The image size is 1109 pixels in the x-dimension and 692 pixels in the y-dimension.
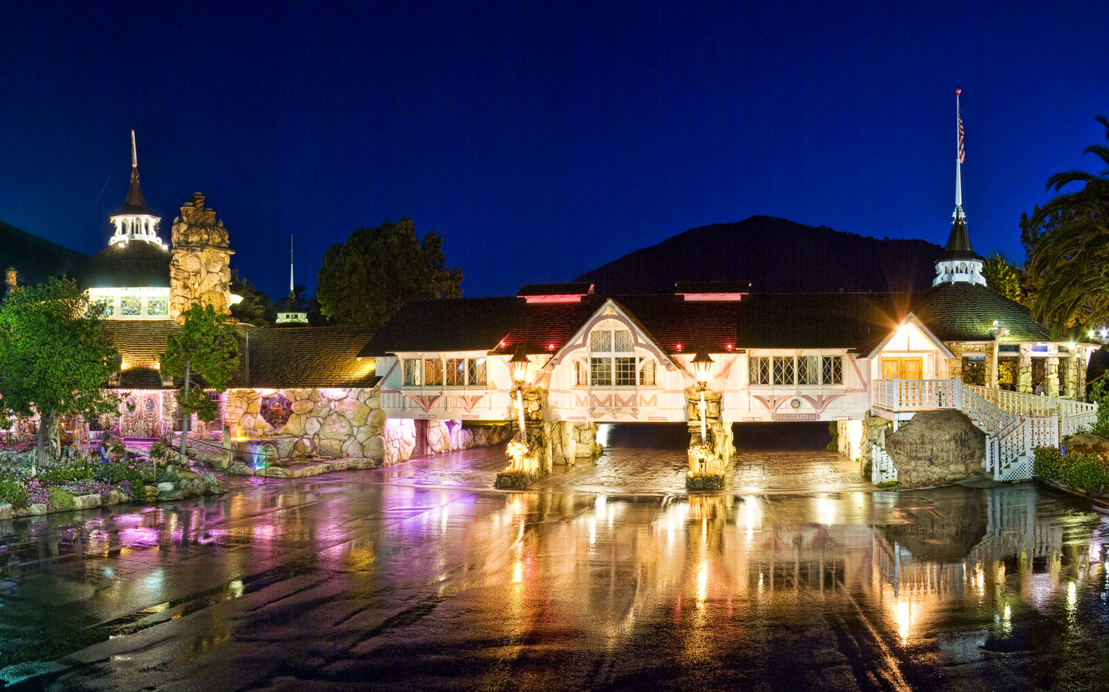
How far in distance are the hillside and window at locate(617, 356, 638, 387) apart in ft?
425

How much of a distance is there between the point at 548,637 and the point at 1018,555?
33.3ft

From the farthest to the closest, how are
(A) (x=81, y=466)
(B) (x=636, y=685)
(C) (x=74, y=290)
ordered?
(C) (x=74, y=290) < (A) (x=81, y=466) < (B) (x=636, y=685)

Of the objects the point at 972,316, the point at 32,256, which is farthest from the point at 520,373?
the point at 32,256

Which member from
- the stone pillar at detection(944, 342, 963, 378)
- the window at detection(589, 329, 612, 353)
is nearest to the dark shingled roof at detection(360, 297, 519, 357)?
the window at detection(589, 329, 612, 353)

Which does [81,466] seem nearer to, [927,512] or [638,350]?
[638,350]

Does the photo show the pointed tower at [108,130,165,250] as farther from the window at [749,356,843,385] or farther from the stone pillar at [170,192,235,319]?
the window at [749,356,843,385]

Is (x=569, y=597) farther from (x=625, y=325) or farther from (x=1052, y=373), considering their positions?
(x=1052, y=373)

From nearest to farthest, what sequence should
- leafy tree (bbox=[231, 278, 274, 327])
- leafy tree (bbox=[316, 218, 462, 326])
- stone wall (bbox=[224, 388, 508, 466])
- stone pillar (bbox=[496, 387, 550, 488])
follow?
stone pillar (bbox=[496, 387, 550, 488]) → stone wall (bbox=[224, 388, 508, 466]) → leafy tree (bbox=[316, 218, 462, 326]) → leafy tree (bbox=[231, 278, 274, 327])

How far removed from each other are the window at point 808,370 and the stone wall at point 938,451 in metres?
5.00

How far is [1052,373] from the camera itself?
105 ft

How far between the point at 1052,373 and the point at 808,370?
903 cm

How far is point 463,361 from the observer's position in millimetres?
34625

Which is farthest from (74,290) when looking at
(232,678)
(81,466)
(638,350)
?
(232,678)

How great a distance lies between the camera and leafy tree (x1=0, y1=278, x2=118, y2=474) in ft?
90.6
